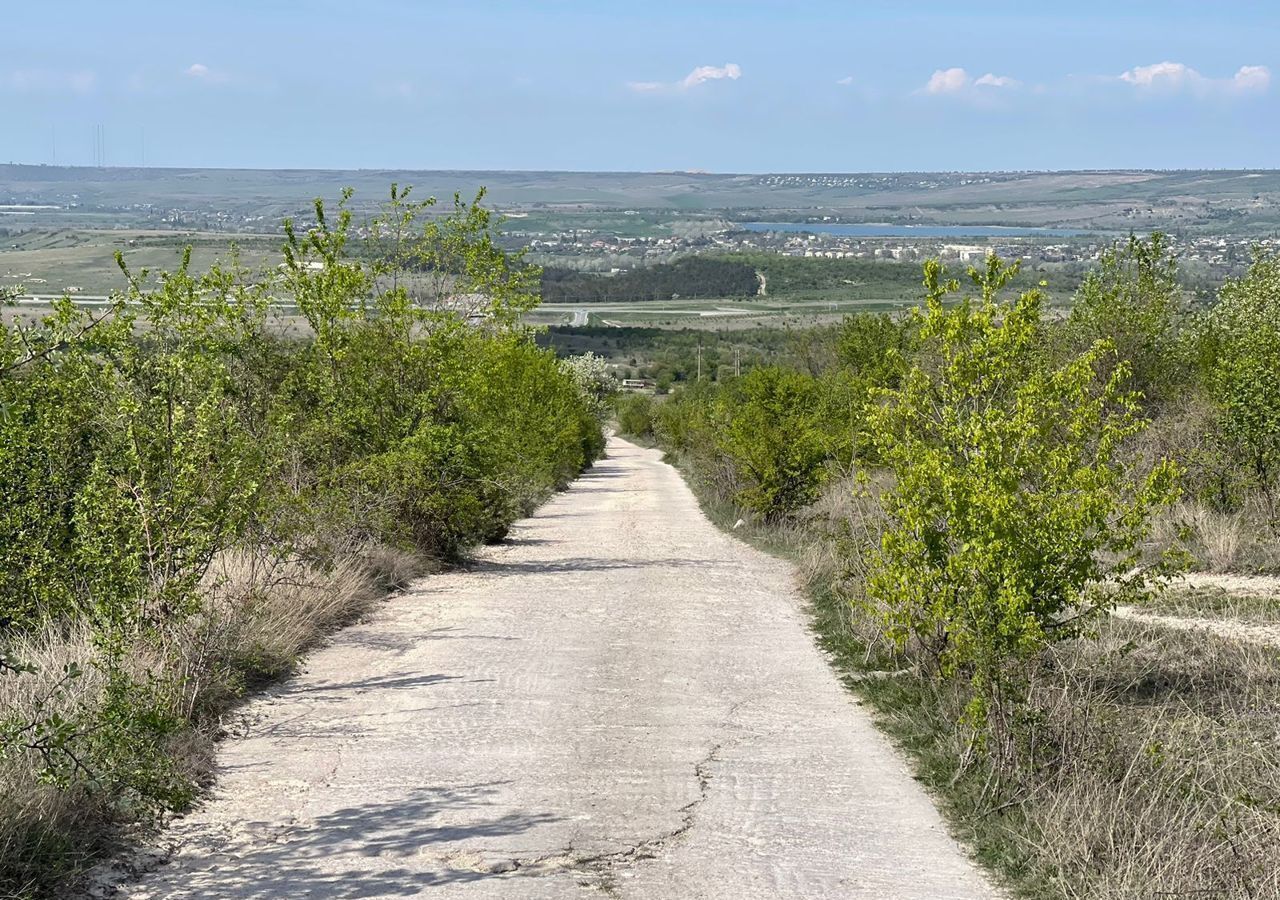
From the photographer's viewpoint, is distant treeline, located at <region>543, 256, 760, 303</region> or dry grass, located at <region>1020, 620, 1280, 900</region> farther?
distant treeline, located at <region>543, 256, 760, 303</region>

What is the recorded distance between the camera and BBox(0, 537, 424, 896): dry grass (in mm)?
6195

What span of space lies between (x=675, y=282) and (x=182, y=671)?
546 ft

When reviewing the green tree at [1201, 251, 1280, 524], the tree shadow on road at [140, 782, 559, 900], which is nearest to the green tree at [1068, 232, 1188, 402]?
the green tree at [1201, 251, 1280, 524]

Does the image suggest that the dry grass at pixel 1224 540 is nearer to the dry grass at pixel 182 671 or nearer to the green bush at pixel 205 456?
the green bush at pixel 205 456

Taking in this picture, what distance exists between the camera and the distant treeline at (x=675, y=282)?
166 meters

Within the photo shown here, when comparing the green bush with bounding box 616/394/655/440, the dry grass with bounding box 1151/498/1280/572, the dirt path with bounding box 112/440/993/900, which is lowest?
the green bush with bounding box 616/394/655/440

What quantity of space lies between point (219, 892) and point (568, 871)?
1504 millimetres

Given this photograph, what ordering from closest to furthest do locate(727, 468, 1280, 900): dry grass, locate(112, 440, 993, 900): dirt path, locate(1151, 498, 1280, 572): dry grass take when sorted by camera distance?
locate(727, 468, 1280, 900): dry grass
locate(112, 440, 993, 900): dirt path
locate(1151, 498, 1280, 572): dry grass

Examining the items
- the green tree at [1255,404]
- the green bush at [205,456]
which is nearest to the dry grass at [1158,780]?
the green bush at [205,456]

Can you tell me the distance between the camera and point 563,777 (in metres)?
8.08

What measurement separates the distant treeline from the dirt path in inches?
5851

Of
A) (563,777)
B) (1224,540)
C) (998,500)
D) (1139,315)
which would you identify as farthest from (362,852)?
(1139,315)

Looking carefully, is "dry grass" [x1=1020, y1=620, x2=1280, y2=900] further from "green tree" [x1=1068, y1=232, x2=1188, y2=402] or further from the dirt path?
"green tree" [x1=1068, y1=232, x2=1188, y2=402]

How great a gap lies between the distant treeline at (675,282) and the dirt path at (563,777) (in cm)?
14861
